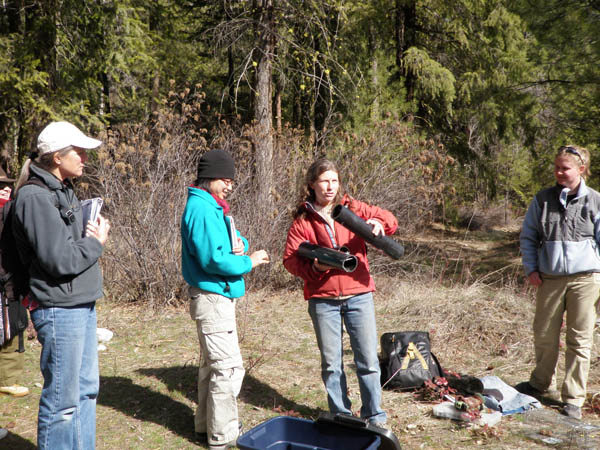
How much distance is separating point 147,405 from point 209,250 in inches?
71.4

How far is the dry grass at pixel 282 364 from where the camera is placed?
13.1 feet

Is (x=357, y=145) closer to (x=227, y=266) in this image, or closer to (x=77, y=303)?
(x=227, y=266)

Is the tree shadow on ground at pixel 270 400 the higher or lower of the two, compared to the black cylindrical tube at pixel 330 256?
lower

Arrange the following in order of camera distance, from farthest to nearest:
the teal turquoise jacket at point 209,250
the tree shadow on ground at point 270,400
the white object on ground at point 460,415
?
the tree shadow on ground at point 270,400, the white object on ground at point 460,415, the teal turquoise jacket at point 209,250

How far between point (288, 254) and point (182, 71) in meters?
18.2

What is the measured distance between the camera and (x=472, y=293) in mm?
6652

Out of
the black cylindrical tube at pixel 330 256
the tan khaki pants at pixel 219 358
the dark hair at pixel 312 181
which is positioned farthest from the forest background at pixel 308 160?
the dark hair at pixel 312 181

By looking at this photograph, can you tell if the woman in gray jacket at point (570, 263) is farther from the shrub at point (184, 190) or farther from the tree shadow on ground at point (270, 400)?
the shrub at point (184, 190)

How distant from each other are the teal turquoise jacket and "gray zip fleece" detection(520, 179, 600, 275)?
225 centimetres

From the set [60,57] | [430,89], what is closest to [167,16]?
[60,57]

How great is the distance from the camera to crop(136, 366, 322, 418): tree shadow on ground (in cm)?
443

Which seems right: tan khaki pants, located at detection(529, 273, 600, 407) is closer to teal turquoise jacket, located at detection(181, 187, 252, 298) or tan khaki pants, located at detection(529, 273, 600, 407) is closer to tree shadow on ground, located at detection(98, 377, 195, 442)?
teal turquoise jacket, located at detection(181, 187, 252, 298)

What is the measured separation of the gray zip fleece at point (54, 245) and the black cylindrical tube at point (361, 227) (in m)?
1.41

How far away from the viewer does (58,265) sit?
2715 millimetres
